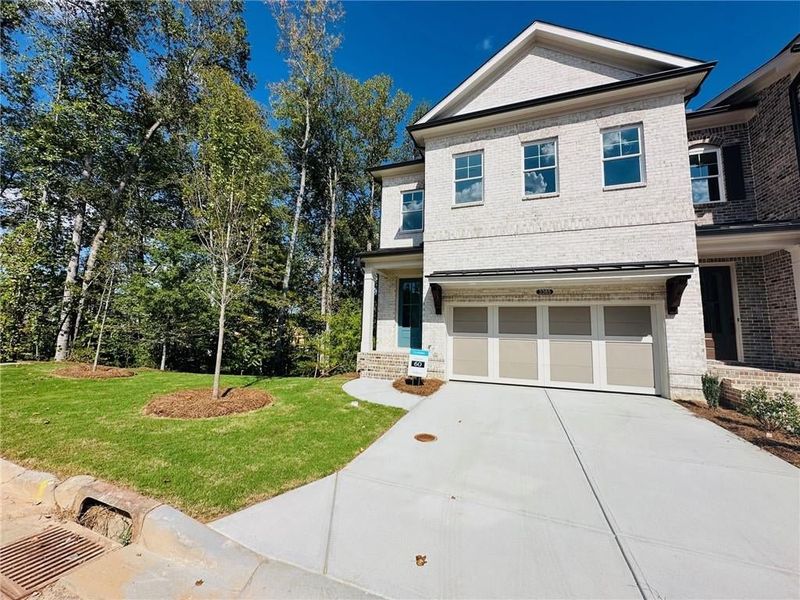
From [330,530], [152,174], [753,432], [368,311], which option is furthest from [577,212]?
[152,174]

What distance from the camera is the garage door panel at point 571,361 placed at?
8312 millimetres

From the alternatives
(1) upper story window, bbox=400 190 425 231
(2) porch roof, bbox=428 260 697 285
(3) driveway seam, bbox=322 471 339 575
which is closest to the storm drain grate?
(3) driveway seam, bbox=322 471 339 575

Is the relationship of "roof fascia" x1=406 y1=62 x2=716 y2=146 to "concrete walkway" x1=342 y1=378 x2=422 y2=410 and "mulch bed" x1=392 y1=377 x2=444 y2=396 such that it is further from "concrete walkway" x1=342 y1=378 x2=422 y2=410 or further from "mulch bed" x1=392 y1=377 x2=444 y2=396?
"concrete walkway" x1=342 y1=378 x2=422 y2=410

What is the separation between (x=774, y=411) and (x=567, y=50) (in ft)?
34.0

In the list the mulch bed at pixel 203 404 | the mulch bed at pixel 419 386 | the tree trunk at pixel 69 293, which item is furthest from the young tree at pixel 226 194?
the tree trunk at pixel 69 293

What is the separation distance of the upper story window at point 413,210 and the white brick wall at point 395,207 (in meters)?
0.16

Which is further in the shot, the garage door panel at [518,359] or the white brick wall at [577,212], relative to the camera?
the garage door panel at [518,359]

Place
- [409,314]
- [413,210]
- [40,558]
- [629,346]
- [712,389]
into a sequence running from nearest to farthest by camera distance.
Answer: [40,558]
[712,389]
[629,346]
[409,314]
[413,210]

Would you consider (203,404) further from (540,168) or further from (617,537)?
(540,168)

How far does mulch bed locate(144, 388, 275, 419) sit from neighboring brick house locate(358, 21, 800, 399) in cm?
390

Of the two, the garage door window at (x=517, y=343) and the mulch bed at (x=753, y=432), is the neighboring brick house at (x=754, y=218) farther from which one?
→ the garage door window at (x=517, y=343)

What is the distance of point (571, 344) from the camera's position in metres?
8.48

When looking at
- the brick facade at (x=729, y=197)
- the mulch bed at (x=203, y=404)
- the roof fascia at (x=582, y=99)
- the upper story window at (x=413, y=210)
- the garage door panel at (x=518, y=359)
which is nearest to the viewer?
the mulch bed at (x=203, y=404)

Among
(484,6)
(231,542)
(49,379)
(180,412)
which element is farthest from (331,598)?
(484,6)
